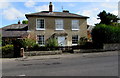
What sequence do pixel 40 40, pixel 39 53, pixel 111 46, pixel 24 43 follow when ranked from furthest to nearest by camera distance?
pixel 40 40 → pixel 111 46 → pixel 24 43 → pixel 39 53

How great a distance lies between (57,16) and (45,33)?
3.80 m

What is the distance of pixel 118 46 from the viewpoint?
22828 millimetres

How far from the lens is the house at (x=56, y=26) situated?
89.2 feet

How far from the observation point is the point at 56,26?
28.1 meters

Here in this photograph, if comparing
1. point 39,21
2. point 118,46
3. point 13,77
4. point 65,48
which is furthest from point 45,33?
point 13,77

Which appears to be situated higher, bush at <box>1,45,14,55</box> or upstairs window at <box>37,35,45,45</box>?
upstairs window at <box>37,35,45,45</box>

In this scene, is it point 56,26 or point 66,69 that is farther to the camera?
point 56,26

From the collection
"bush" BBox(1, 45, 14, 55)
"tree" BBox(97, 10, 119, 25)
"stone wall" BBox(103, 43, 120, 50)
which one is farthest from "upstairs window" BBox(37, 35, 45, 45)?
"tree" BBox(97, 10, 119, 25)

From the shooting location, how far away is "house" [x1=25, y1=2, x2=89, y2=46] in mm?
27188

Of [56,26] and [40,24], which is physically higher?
[40,24]

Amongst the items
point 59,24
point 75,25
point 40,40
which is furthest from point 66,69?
point 75,25

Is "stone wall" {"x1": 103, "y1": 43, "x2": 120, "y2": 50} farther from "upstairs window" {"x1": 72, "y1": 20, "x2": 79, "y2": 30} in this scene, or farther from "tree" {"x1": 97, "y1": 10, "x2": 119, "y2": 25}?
"tree" {"x1": 97, "y1": 10, "x2": 119, "y2": 25}

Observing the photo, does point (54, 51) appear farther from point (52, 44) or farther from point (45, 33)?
point (45, 33)

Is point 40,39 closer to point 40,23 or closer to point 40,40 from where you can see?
point 40,40
